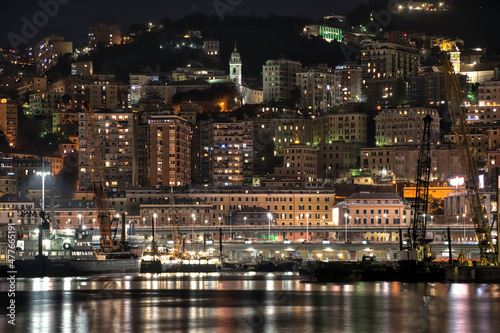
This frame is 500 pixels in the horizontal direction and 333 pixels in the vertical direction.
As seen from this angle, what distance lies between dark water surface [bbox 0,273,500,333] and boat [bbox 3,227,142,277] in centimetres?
2739

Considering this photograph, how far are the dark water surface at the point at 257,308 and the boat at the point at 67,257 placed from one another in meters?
27.4

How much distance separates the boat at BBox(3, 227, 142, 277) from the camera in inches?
5015

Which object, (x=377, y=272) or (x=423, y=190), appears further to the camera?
(x=423, y=190)

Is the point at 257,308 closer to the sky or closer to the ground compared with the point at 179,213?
closer to the ground

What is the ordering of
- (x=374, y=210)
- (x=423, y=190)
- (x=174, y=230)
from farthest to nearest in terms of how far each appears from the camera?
(x=374, y=210), (x=174, y=230), (x=423, y=190)

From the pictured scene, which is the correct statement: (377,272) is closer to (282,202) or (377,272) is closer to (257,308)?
(257,308)

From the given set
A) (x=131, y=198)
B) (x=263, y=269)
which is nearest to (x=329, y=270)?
(x=263, y=269)

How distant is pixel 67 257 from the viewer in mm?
135625

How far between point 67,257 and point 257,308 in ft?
227

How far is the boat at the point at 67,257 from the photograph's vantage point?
127375mm

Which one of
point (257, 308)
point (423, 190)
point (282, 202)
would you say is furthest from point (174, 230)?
point (257, 308)

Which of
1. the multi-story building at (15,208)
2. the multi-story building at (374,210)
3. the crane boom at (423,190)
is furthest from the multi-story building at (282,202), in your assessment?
the crane boom at (423,190)

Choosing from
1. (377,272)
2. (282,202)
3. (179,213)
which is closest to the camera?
(377,272)

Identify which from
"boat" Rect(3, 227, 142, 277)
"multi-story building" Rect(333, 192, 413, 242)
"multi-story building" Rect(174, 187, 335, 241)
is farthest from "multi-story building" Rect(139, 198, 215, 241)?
"boat" Rect(3, 227, 142, 277)
